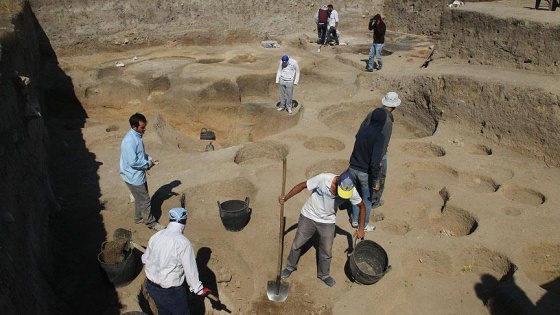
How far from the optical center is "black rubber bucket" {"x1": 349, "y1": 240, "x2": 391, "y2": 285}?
18.6 ft

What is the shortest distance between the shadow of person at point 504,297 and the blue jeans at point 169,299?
3.86 m

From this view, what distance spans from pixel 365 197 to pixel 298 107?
5.46 m

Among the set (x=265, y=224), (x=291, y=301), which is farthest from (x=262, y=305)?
(x=265, y=224)

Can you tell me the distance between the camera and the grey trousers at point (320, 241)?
211 inches

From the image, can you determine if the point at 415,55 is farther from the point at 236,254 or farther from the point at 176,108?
the point at 236,254

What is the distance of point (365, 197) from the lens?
647cm

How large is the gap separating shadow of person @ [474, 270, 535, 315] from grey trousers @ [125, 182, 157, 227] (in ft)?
15.7

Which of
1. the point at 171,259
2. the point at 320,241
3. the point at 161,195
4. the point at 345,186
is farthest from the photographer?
the point at 161,195

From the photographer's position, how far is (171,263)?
165 inches

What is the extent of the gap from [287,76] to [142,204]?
5.39 meters

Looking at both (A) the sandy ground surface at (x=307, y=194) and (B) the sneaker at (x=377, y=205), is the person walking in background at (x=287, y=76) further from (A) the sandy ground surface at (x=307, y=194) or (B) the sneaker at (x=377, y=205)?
(B) the sneaker at (x=377, y=205)

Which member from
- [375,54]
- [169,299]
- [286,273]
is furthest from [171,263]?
[375,54]

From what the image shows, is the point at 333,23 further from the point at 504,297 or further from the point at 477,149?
the point at 504,297

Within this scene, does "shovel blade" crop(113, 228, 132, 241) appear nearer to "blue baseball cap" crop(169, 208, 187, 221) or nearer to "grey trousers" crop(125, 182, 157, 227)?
"grey trousers" crop(125, 182, 157, 227)
